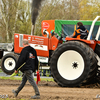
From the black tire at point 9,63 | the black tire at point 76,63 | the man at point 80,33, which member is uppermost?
the man at point 80,33

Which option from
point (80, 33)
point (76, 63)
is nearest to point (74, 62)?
point (76, 63)

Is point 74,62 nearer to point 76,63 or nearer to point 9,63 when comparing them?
point 76,63

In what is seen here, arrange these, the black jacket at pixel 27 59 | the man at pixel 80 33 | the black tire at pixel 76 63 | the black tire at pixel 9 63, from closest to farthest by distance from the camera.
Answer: the black jacket at pixel 27 59
the black tire at pixel 76 63
the man at pixel 80 33
the black tire at pixel 9 63

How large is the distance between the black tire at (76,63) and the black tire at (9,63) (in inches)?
236

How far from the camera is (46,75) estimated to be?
44.7 ft

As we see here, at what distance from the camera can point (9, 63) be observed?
1402 cm

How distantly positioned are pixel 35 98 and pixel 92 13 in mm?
23186

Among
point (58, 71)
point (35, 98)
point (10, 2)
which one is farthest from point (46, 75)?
point (10, 2)

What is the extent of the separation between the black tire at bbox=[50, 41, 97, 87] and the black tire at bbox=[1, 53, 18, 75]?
5993 mm

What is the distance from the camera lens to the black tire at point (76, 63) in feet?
25.2

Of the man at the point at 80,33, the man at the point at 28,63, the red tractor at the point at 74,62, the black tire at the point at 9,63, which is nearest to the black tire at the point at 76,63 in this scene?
the red tractor at the point at 74,62

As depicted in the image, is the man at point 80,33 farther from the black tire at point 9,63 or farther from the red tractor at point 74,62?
the black tire at point 9,63

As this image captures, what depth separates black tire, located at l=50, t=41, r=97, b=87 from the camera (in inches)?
303

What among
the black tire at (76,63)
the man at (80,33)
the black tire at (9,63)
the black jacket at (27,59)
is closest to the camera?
the black jacket at (27,59)
